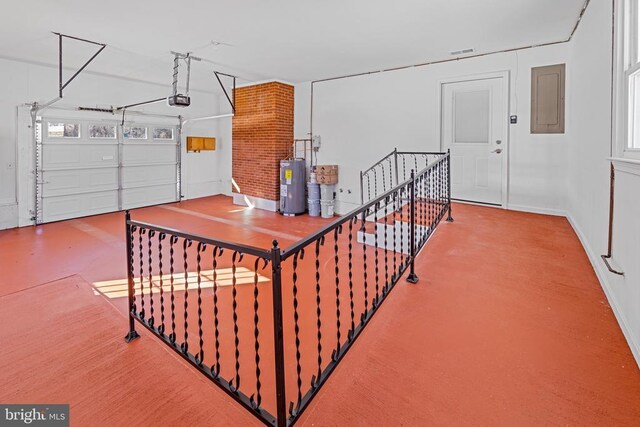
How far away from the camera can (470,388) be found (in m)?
1.73

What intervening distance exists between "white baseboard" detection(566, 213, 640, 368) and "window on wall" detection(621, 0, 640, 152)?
105cm

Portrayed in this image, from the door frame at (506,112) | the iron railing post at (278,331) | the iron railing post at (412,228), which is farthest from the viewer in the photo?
the door frame at (506,112)

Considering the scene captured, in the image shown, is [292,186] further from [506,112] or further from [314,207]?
[506,112]

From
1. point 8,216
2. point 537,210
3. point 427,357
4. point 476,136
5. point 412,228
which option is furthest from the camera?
point 8,216

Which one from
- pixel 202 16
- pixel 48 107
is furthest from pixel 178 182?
pixel 202 16

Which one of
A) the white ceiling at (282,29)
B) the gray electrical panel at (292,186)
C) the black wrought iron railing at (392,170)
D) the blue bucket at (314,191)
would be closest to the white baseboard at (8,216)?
the white ceiling at (282,29)

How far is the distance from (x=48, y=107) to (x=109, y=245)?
3.51 meters

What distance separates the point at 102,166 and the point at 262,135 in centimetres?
367

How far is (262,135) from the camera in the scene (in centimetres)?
830

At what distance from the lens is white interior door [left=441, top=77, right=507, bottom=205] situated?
551 centimetres

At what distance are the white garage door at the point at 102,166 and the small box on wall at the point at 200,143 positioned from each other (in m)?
0.33

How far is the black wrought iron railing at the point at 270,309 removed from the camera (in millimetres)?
1542

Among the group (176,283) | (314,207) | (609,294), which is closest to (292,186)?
(314,207)

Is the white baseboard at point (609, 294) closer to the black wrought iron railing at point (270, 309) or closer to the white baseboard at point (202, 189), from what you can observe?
the black wrought iron railing at point (270, 309)
